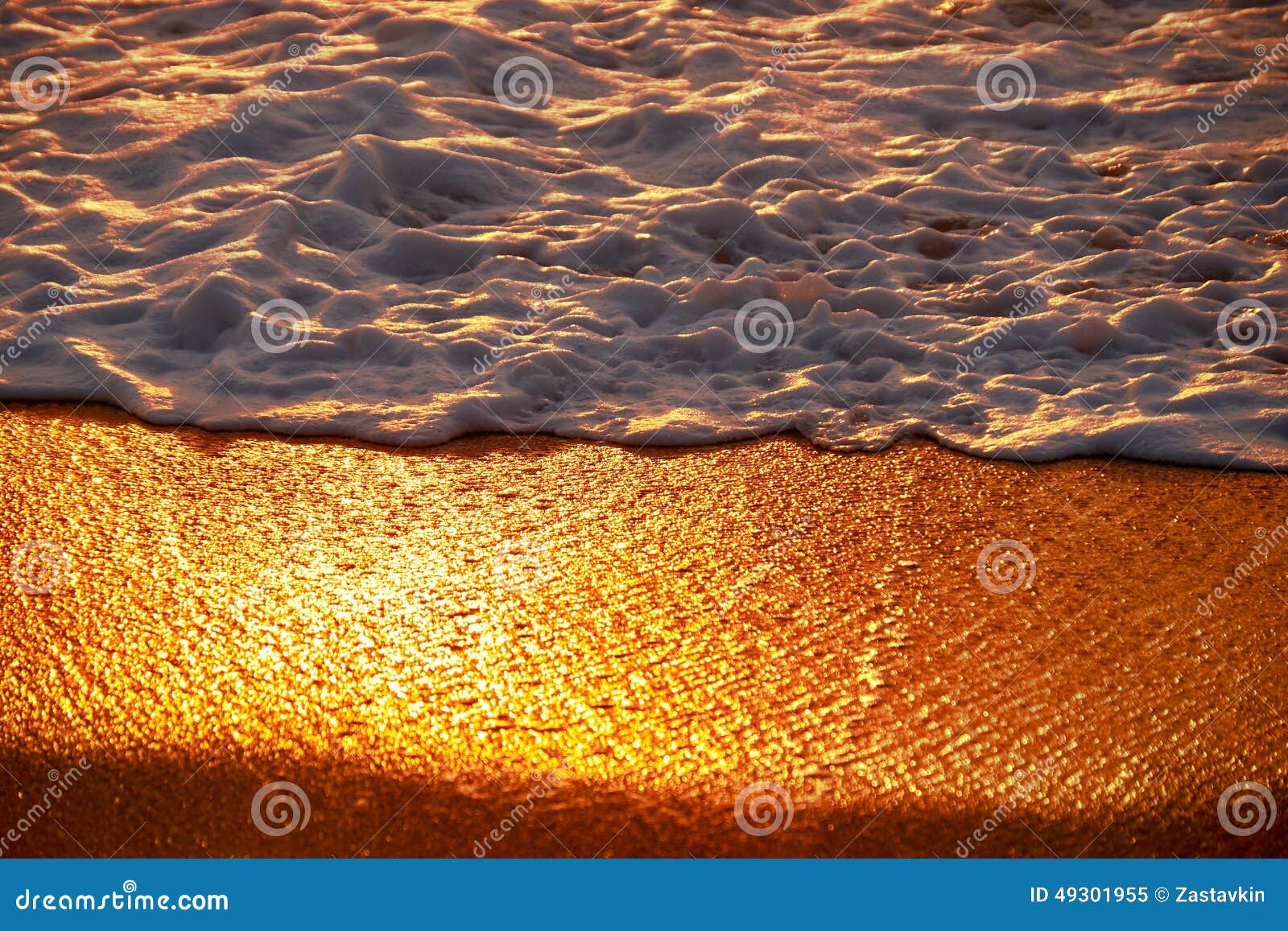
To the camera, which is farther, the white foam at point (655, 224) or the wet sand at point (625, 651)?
the white foam at point (655, 224)

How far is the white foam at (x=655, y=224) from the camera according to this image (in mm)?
3385

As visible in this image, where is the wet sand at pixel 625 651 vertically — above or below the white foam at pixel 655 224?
below

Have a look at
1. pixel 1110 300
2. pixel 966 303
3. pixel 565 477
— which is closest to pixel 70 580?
pixel 565 477

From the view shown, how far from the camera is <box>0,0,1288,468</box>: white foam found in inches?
133

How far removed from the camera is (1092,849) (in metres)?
1.87

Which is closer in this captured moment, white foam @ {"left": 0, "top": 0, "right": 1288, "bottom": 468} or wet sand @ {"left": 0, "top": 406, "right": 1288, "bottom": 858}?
wet sand @ {"left": 0, "top": 406, "right": 1288, "bottom": 858}

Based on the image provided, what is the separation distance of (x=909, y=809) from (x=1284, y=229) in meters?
3.65

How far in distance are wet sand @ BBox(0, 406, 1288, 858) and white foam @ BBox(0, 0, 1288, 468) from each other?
0.32 metres

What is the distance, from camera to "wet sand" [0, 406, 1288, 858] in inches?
75.1

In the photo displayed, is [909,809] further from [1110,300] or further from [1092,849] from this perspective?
[1110,300]

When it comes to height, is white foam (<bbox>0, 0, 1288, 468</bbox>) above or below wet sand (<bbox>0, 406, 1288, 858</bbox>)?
above

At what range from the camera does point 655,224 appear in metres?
4.35

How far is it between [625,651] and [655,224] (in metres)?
2.45

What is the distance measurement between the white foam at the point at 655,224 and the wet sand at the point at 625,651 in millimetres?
324
